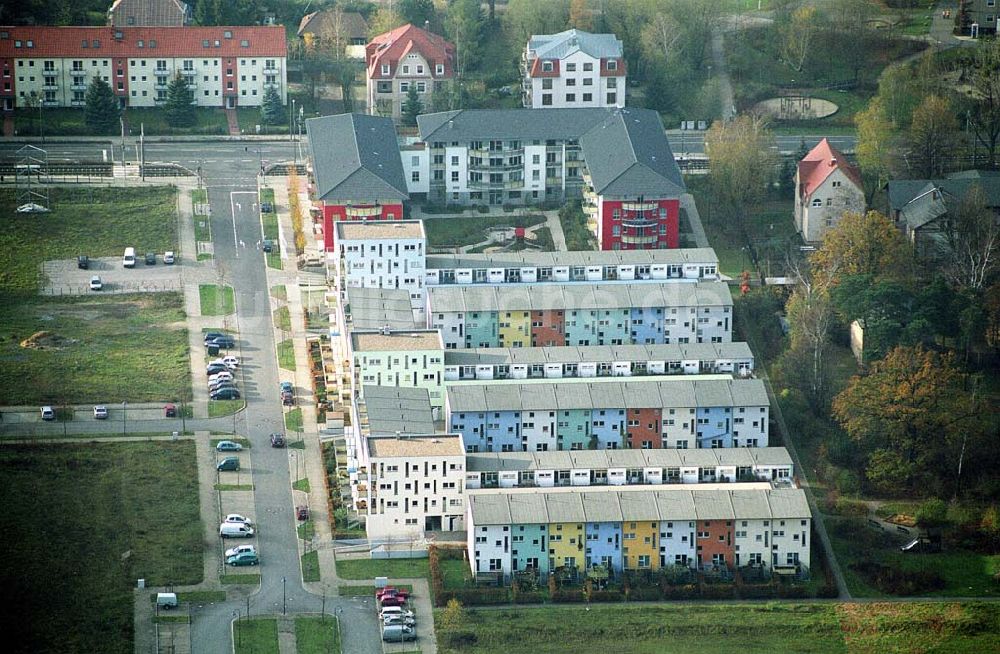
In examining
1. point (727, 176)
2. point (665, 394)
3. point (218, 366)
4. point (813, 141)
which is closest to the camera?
point (665, 394)

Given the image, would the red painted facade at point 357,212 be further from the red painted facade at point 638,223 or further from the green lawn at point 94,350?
the red painted facade at point 638,223

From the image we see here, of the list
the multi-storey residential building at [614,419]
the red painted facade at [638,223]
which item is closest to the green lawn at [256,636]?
the multi-storey residential building at [614,419]

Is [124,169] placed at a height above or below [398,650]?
above

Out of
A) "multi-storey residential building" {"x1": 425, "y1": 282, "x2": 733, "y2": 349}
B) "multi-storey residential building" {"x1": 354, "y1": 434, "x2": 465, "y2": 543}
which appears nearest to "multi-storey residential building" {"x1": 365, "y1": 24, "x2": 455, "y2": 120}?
"multi-storey residential building" {"x1": 425, "y1": 282, "x2": 733, "y2": 349}

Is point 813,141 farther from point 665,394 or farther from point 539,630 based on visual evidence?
point 539,630

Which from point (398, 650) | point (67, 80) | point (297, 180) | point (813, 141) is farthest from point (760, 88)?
point (398, 650)

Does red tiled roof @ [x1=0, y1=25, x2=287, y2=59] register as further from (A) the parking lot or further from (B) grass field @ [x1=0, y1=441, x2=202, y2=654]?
(B) grass field @ [x1=0, y1=441, x2=202, y2=654]
